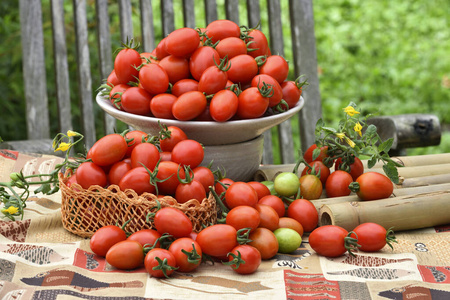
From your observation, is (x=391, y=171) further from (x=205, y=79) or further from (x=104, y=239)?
(x=104, y=239)

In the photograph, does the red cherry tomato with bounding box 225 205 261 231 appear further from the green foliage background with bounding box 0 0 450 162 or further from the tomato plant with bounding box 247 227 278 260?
the green foliage background with bounding box 0 0 450 162

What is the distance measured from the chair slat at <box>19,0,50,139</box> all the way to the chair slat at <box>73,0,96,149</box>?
126 mm

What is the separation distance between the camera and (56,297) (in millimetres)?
875

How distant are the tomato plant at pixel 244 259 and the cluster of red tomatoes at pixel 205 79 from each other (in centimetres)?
32

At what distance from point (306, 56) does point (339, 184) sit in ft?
3.46

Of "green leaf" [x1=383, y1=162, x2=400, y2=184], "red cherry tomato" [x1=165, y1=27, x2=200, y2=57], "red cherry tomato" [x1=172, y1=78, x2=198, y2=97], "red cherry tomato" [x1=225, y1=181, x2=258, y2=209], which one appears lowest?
"green leaf" [x1=383, y1=162, x2=400, y2=184]

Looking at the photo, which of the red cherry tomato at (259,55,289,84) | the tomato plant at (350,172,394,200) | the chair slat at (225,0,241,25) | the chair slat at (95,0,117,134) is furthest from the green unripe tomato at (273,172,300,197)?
the chair slat at (225,0,241,25)

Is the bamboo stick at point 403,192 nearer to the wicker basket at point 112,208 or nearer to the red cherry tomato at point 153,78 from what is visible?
the wicker basket at point 112,208

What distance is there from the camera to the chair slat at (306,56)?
2.24 m

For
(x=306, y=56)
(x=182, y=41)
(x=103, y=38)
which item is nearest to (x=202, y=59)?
(x=182, y=41)

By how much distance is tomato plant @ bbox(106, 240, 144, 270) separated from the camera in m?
1.00

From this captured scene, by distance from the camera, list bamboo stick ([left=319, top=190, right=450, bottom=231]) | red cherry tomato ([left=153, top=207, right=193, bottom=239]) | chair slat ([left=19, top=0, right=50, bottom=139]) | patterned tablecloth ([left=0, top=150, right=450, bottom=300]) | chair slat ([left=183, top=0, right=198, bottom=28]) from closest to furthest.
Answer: patterned tablecloth ([left=0, top=150, right=450, bottom=300]) < red cherry tomato ([left=153, top=207, right=193, bottom=239]) < bamboo stick ([left=319, top=190, right=450, bottom=231]) < chair slat ([left=19, top=0, right=50, bottom=139]) < chair slat ([left=183, top=0, right=198, bottom=28])

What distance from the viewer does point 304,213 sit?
1.18m

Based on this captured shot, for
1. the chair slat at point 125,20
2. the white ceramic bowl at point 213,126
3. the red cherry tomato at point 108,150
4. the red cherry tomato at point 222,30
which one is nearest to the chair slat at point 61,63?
the chair slat at point 125,20
